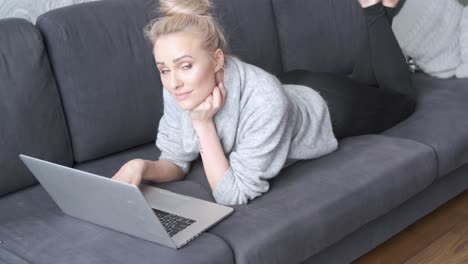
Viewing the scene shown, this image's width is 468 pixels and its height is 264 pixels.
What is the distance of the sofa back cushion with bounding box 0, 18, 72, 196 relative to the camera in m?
1.89

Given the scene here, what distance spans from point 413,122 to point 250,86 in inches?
30.4

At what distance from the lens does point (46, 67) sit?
1976mm

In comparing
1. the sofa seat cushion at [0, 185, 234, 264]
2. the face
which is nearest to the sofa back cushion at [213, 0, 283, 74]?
the face

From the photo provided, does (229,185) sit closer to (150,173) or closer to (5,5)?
(150,173)

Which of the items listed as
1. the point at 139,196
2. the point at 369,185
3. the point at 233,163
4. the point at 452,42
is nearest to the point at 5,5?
the point at 233,163

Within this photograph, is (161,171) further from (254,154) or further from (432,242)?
(432,242)

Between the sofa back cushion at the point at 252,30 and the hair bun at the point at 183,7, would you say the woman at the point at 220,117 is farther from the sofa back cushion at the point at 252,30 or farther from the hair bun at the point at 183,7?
the sofa back cushion at the point at 252,30

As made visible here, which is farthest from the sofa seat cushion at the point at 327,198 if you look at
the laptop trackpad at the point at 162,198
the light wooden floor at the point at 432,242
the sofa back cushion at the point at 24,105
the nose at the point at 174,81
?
the sofa back cushion at the point at 24,105

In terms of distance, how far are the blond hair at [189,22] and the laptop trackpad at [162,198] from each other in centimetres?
40

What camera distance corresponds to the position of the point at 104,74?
2.07 m

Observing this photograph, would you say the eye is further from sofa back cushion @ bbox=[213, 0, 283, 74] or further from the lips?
sofa back cushion @ bbox=[213, 0, 283, 74]

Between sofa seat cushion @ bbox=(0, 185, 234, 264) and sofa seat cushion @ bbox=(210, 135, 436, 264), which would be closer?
sofa seat cushion @ bbox=(0, 185, 234, 264)

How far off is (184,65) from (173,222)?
391 mm

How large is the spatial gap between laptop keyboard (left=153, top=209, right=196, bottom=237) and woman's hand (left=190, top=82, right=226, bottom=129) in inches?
10.7
